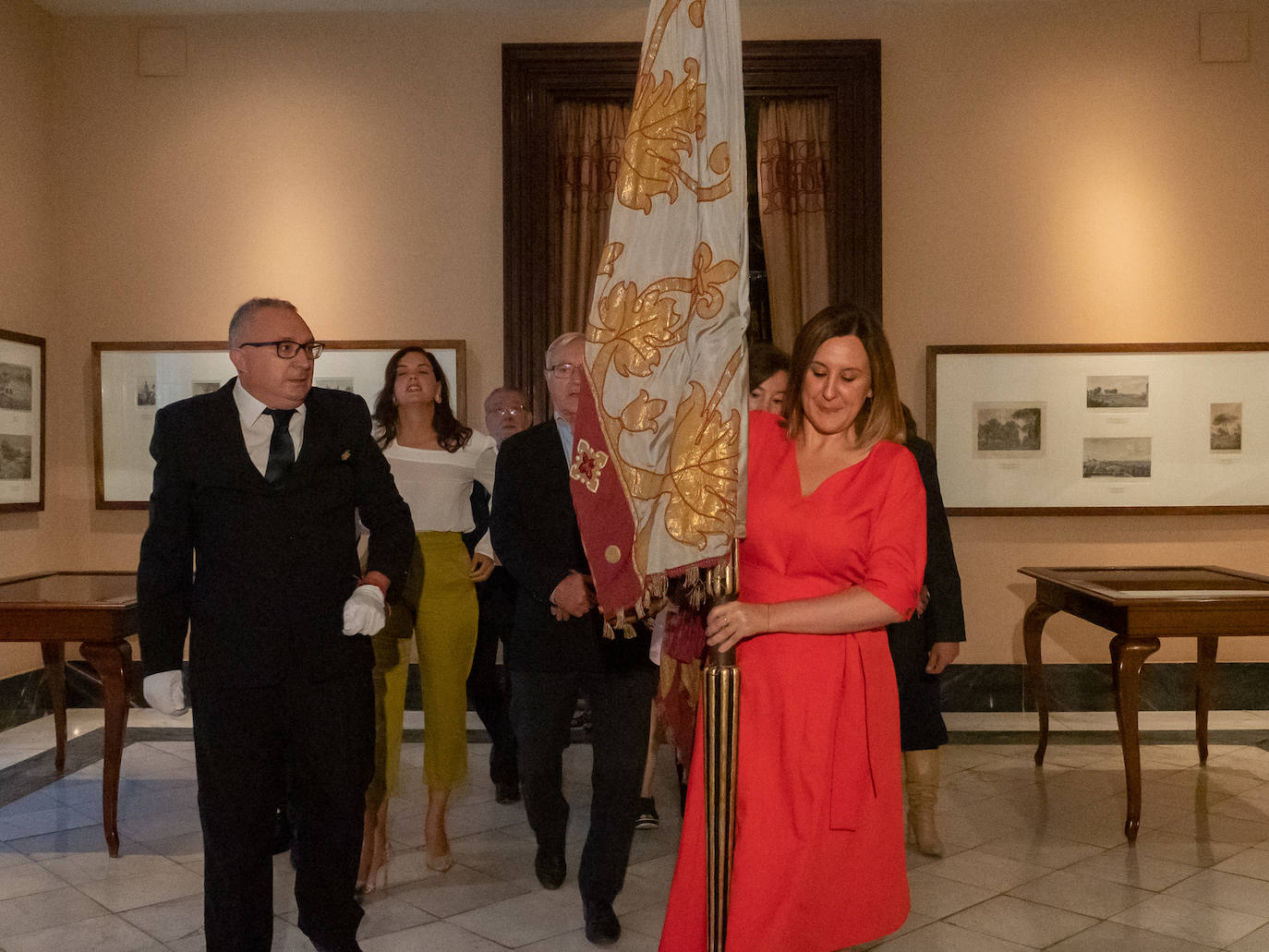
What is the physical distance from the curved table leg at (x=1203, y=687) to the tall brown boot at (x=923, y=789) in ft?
6.97

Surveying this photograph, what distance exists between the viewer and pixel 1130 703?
443 centimetres

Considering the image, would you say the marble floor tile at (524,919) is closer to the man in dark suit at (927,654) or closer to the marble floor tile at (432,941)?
the marble floor tile at (432,941)

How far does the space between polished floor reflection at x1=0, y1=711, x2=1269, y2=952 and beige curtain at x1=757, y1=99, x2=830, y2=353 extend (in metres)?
2.76

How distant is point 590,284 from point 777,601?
4.64 m

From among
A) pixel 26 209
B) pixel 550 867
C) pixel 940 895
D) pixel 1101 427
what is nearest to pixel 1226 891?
pixel 940 895

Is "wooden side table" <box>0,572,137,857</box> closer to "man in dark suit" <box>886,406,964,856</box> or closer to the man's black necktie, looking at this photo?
the man's black necktie

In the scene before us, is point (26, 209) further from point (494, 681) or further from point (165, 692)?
point (165, 692)

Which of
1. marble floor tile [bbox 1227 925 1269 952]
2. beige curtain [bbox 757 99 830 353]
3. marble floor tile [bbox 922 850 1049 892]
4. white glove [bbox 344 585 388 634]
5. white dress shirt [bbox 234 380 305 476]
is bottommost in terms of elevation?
marble floor tile [bbox 922 850 1049 892]

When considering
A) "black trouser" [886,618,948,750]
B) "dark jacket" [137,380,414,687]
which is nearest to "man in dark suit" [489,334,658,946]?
"dark jacket" [137,380,414,687]

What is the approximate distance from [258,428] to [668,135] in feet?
4.39

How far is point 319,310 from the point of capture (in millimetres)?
6684

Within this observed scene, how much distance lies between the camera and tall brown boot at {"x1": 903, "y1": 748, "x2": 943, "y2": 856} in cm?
418

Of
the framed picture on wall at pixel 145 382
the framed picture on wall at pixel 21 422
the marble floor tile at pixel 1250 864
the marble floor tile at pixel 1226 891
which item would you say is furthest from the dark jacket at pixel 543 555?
the framed picture on wall at pixel 21 422

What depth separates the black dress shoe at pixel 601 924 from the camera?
329 cm
